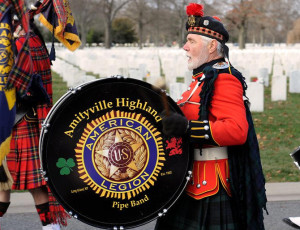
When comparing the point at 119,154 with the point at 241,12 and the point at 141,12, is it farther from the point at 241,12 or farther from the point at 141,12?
the point at 141,12

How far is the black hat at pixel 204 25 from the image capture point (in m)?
2.52

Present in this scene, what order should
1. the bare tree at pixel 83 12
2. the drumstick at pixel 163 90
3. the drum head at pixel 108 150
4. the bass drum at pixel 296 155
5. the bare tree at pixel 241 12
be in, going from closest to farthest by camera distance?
the drumstick at pixel 163 90, the drum head at pixel 108 150, the bass drum at pixel 296 155, the bare tree at pixel 83 12, the bare tree at pixel 241 12

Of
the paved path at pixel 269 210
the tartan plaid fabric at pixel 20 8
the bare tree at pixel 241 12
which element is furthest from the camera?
the bare tree at pixel 241 12

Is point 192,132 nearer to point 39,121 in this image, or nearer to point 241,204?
point 241,204

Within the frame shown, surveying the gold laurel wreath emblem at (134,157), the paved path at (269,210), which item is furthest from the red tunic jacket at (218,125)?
the paved path at (269,210)

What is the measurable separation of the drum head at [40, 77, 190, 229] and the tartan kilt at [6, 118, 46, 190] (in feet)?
4.15

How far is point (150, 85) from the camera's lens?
240cm

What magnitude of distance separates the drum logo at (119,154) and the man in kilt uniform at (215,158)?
0.22 metres

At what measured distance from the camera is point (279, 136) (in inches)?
316

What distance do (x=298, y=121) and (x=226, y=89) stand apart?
722 centimetres

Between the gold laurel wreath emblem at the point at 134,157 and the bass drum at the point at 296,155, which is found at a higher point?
the gold laurel wreath emblem at the point at 134,157

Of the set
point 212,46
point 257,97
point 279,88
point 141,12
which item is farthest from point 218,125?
point 141,12

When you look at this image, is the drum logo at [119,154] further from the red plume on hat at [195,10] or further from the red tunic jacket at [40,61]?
the red tunic jacket at [40,61]

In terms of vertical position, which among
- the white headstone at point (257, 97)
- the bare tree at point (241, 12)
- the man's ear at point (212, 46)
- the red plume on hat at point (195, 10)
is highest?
the bare tree at point (241, 12)
